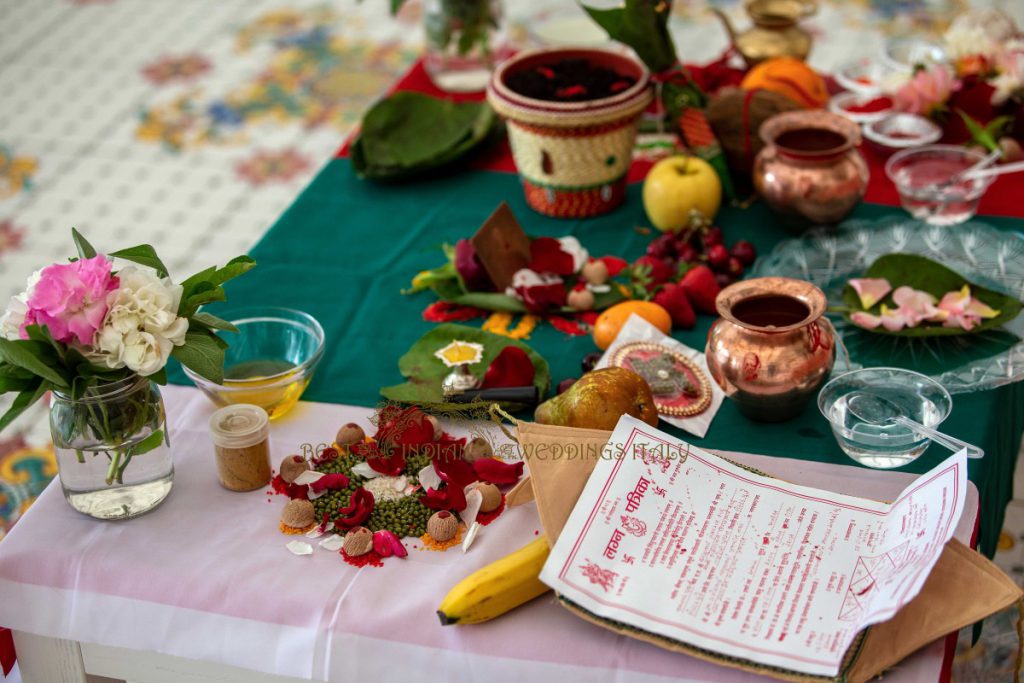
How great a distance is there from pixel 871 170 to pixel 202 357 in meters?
1.24

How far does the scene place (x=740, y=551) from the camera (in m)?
1.07

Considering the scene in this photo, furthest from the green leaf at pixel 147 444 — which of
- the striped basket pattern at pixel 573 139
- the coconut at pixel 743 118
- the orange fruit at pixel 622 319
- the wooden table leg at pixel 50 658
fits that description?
the coconut at pixel 743 118

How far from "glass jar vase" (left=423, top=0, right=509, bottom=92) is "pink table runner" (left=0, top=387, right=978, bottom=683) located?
1.22 metres

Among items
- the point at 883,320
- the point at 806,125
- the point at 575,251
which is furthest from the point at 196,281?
the point at 806,125

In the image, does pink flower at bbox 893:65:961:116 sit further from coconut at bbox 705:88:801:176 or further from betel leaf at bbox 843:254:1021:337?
betel leaf at bbox 843:254:1021:337

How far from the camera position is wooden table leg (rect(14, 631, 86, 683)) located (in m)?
1.17

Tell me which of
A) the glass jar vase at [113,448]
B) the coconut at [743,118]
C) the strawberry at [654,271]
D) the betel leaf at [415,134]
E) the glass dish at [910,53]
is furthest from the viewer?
the glass dish at [910,53]

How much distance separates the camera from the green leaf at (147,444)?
1141 mm

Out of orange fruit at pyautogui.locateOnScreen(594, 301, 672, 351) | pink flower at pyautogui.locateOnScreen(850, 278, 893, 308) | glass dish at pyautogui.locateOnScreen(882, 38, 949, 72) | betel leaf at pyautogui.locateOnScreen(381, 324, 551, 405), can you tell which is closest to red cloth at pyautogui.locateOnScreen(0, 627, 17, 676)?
betel leaf at pyautogui.locateOnScreen(381, 324, 551, 405)

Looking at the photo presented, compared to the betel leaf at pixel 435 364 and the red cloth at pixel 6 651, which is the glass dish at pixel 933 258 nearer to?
the betel leaf at pixel 435 364

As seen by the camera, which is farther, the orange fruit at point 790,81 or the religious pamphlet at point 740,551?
the orange fruit at point 790,81

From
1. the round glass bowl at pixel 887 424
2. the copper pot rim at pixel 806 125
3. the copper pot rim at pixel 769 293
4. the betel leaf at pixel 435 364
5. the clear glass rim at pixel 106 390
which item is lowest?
the round glass bowl at pixel 887 424

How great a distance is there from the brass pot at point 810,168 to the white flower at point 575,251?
294 mm

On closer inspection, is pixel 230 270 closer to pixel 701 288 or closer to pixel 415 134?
pixel 701 288
